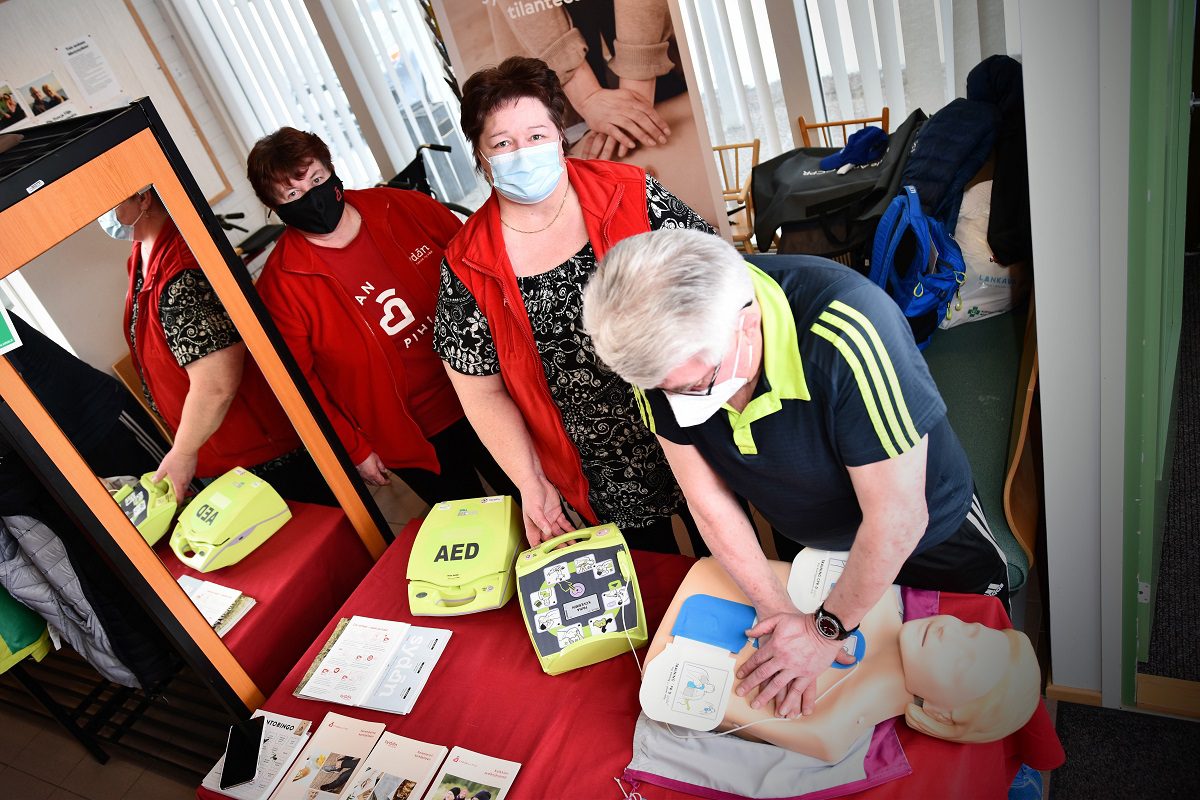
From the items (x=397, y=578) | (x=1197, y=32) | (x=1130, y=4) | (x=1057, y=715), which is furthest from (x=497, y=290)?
(x=1197, y=32)

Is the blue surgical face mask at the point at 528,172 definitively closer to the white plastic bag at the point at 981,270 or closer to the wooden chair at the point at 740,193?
the white plastic bag at the point at 981,270

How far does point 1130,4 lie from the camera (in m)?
1.30

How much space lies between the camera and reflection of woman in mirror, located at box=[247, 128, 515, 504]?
2.34 metres

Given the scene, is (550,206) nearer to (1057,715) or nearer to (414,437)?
(414,437)

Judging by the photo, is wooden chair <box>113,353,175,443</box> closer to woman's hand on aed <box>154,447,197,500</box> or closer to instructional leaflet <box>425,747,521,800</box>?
Answer: woman's hand on aed <box>154,447,197,500</box>

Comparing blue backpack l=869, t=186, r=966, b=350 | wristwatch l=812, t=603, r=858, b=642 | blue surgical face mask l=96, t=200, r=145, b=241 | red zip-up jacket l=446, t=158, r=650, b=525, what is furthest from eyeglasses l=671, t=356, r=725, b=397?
blue backpack l=869, t=186, r=966, b=350

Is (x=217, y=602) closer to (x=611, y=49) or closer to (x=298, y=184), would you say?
(x=298, y=184)

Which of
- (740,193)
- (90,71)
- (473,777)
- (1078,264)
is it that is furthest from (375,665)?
(90,71)

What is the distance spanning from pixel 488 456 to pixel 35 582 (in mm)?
1272

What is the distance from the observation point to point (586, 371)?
1.96 metres

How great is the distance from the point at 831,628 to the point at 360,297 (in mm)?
1560

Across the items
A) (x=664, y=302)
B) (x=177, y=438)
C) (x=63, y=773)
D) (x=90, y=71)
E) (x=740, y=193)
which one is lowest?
(x=63, y=773)

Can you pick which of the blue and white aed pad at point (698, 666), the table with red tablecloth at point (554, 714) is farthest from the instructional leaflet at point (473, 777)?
the blue and white aed pad at point (698, 666)

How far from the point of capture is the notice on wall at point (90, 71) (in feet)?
13.4
